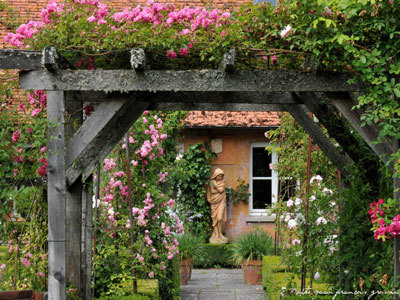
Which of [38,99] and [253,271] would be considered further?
[253,271]

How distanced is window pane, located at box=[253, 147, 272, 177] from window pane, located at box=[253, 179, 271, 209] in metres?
0.20

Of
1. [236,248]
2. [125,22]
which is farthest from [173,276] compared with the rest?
[125,22]

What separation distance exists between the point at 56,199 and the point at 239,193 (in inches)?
372

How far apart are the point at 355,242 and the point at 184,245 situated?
5.27 meters

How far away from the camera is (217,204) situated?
13.7 metres

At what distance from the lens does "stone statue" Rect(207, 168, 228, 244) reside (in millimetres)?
13625

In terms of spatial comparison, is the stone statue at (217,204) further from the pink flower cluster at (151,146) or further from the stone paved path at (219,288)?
the pink flower cluster at (151,146)

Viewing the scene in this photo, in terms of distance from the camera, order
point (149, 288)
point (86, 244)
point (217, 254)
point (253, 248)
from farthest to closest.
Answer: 1. point (217, 254)
2. point (253, 248)
3. point (149, 288)
4. point (86, 244)

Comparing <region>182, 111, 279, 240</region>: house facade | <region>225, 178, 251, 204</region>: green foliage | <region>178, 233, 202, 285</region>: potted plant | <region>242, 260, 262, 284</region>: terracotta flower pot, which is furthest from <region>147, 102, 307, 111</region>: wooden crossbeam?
<region>225, 178, 251, 204</region>: green foliage

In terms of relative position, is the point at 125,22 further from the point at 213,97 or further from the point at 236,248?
the point at 236,248

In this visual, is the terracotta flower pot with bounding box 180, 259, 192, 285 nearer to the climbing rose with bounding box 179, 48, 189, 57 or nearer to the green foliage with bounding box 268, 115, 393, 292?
the green foliage with bounding box 268, 115, 393, 292

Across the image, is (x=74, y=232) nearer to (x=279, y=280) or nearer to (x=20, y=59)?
(x=20, y=59)

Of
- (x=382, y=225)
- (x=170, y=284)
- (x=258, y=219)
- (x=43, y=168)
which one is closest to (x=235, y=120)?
(x=258, y=219)

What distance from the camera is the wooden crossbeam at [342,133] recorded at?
606 centimetres
